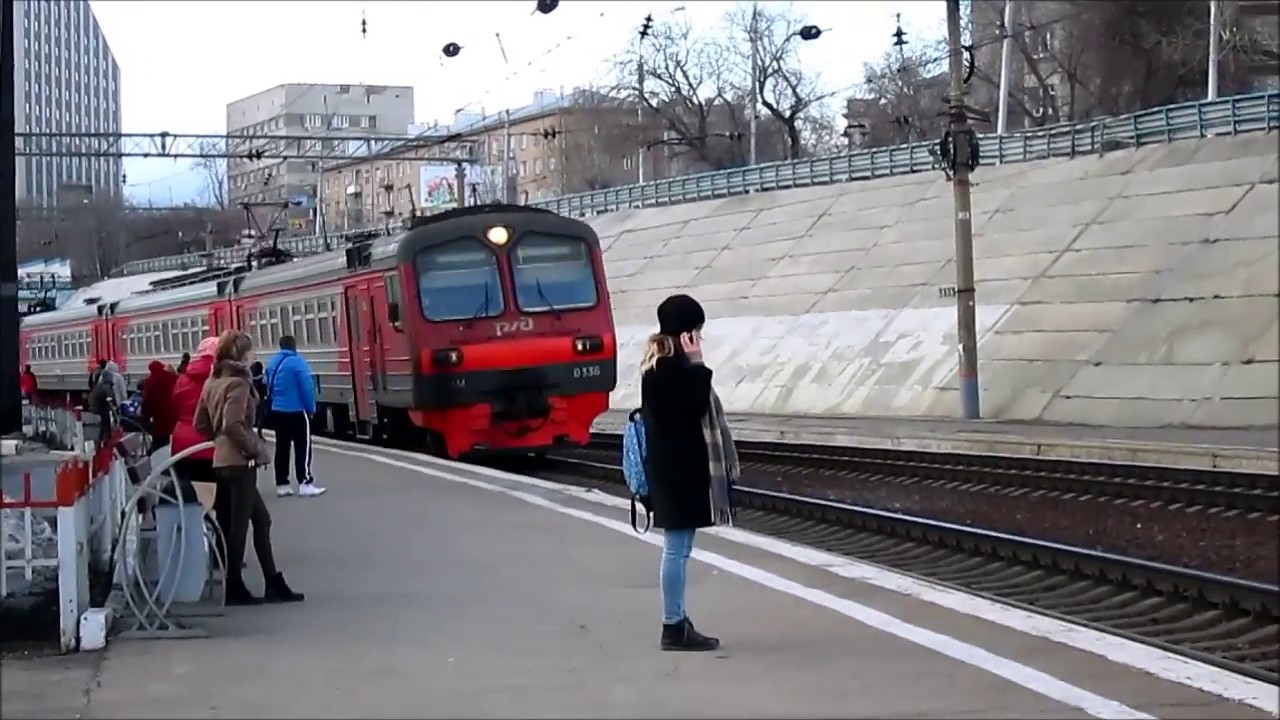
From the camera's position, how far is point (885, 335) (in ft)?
106

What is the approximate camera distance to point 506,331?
20125 mm

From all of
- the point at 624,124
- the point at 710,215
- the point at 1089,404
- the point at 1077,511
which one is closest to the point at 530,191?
the point at 624,124

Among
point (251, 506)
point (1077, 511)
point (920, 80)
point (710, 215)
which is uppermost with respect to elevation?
point (920, 80)

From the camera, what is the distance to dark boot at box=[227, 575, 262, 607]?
9.38 m

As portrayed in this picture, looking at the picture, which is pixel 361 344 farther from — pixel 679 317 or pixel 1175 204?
pixel 1175 204

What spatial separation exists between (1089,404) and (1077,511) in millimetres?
10513

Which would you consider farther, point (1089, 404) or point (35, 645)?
point (1089, 404)

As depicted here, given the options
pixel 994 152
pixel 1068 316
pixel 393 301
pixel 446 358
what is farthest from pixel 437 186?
pixel 446 358

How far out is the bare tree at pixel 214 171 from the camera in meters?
40.7

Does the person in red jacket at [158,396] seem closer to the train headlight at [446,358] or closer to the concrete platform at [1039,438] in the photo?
the train headlight at [446,358]

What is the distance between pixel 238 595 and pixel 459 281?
436 inches

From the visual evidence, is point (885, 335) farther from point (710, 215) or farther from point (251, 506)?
point (251, 506)

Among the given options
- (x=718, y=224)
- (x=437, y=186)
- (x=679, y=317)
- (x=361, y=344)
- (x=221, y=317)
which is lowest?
(x=361, y=344)

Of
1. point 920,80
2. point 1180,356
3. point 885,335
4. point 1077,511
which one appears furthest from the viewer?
point 920,80
